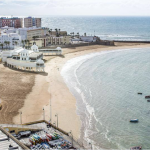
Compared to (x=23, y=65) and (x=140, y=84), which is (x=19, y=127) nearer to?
(x=140, y=84)

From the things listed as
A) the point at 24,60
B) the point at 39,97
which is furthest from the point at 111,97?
the point at 24,60

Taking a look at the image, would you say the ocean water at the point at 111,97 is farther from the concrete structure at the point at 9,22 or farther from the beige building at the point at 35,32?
the concrete structure at the point at 9,22

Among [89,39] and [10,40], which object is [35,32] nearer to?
[89,39]

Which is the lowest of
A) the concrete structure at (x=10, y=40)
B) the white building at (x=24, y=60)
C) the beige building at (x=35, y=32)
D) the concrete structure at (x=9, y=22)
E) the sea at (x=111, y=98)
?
the sea at (x=111, y=98)

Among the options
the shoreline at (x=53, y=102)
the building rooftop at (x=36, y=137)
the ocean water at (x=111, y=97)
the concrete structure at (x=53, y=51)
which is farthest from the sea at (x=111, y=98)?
the concrete structure at (x=53, y=51)

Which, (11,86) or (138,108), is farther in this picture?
(11,86)

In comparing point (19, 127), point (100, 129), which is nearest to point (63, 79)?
point (100, 129)
